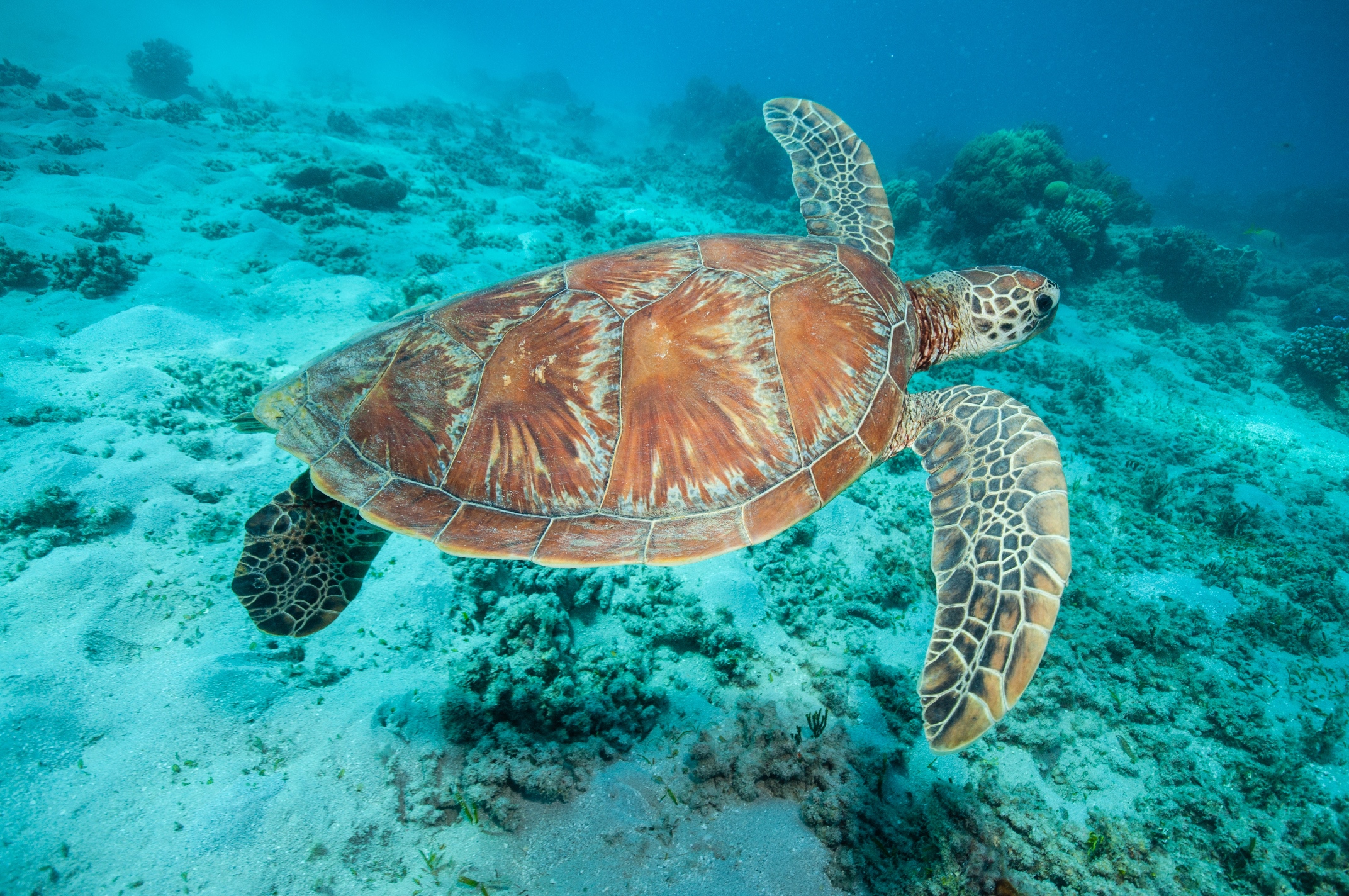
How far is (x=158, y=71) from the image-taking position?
15555 millimetres

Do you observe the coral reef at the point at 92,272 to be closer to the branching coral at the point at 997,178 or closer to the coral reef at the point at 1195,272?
the branching coral at the point at 997,178

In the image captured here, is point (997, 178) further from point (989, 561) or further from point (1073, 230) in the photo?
point (989, 561)

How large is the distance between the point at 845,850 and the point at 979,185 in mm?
11808

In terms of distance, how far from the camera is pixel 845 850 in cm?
216

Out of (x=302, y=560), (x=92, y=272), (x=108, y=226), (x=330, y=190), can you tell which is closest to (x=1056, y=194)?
(x=302, y=560)

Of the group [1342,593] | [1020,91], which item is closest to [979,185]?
[1342,593]

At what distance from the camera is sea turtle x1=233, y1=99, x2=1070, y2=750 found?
7.65 ft

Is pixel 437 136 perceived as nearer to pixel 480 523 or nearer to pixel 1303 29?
pixel 480 523

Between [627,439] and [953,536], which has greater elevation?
[627,439]

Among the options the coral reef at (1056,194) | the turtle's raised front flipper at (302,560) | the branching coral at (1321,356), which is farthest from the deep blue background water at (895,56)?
the turtle's raised front flipper at (302,560)

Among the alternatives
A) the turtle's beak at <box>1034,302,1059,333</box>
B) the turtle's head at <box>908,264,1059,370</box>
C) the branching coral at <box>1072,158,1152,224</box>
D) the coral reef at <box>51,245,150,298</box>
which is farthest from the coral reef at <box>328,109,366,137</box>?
the branching coral at <box>1072,158,1152,224</box>

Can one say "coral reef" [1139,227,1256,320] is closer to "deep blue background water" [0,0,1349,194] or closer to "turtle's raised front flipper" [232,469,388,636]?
"turtle's raised front flipper" [232,469,388,636]

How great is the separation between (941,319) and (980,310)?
0.30 m

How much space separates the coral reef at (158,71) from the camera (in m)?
15.5
